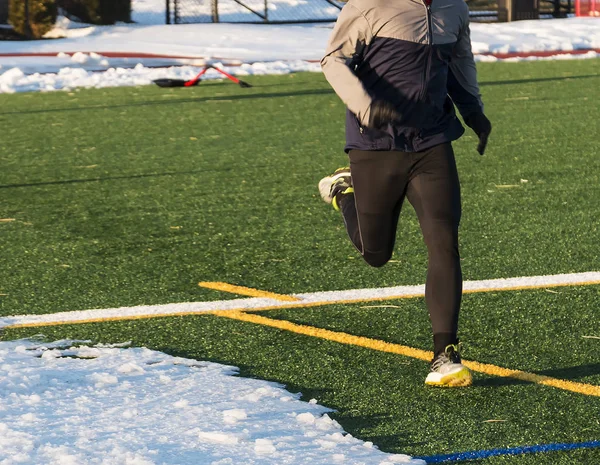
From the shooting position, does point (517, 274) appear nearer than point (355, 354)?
No

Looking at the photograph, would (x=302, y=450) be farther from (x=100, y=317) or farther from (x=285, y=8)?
(x=285, y=8)

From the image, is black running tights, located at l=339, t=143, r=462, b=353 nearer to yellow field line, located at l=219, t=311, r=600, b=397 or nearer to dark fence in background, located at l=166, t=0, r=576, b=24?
yellow field line, located at l=219, t=311, r=600, b=397

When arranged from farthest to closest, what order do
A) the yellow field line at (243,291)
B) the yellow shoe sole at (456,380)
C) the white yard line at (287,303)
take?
the yellow field line at (243,291), the white yard line at (287,303), the yellow shoe sole at (456,380)

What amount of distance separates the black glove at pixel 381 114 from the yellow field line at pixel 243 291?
1832 millimetres

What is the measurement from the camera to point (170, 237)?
828 centimetres

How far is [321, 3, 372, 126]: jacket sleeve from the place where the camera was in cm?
484

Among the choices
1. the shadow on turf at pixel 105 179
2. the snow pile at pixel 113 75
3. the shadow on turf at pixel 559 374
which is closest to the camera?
the shadow on turf at pixel 559 374

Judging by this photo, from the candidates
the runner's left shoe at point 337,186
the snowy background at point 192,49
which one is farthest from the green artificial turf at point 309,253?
the snowy background at point 192,49

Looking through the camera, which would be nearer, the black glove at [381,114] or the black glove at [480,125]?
the black glove at [381,114]

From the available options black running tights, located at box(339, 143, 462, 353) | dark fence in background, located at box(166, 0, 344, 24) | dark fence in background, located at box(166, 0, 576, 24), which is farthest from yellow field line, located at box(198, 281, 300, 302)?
dark fence in background, located at box(166, 0, 344, 24)

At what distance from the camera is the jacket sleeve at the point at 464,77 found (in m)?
5.18

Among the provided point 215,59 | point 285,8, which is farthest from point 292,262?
point 285,8

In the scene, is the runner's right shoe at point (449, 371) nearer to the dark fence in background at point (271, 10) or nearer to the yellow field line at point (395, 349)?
the yellow field line at point (395, 349)

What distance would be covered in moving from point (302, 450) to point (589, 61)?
2030cm
